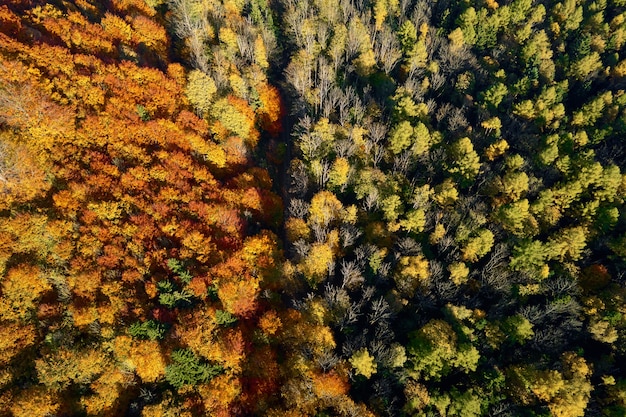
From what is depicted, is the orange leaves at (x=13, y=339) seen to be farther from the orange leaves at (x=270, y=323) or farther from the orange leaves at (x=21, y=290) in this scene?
the orange leaves at (x=270, y=323)

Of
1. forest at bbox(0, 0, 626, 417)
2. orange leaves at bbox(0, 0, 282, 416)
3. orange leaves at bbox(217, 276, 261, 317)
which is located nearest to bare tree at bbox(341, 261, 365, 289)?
forest at bbox(0, 0, 626, 417)

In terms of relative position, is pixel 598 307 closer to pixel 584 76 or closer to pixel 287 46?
pixel 584 76

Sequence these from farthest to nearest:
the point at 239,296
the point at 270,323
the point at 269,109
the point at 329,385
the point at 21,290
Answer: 1. the point at 269,109
2. the point at 239,296
3. the point at 270,323
4. the point at 21,290
5. the point at 329,385

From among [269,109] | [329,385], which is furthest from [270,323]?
[269,109]

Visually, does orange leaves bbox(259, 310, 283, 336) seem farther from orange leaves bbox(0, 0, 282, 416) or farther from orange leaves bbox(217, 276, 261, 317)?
orange leaves bbox(217, 276, 261, 317)

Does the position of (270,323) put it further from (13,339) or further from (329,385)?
(13,339)

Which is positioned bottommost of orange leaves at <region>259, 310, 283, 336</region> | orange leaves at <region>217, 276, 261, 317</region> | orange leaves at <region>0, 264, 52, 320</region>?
orange leaves at <region>259, 310, 283, 336</region>

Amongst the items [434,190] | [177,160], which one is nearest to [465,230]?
[434,190]

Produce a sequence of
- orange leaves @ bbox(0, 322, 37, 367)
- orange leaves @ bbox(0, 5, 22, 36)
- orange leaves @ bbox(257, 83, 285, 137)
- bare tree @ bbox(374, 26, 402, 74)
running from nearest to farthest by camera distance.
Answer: orange leaves @ bbox(0, 322, 37, 367) < orange leaves @ bbox(0, 5, 22, 36) < orange leaves @ bbox(257, 83, 285, 137) < bare tree @ bbox(374, 26, 402, 74)

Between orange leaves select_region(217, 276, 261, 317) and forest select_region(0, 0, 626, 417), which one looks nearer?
forest select_region(0, 0, 626, 417)

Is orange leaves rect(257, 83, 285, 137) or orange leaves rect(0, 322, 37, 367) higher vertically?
orange leaves rect(257, 83, 285, 137)

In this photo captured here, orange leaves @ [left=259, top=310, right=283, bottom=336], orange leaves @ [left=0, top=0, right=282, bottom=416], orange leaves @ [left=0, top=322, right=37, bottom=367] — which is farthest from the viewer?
orange leaves @ [left=259, top=310, right=283, bottom=336]
